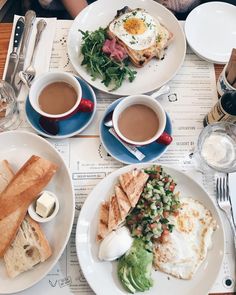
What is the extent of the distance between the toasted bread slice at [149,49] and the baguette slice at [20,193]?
1.72 ft

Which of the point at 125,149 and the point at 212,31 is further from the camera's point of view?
the point at 212,31

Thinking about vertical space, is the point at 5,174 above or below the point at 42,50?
below

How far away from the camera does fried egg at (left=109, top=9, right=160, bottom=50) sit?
134cm

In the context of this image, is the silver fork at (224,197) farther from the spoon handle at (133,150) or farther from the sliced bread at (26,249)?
the sliced bread at (26,249)

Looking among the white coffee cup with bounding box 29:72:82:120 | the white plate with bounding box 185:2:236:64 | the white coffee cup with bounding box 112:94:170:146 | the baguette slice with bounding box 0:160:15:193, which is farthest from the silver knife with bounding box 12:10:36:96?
the white plate with bounding box 185:2:236:64

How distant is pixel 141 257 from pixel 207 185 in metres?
0.35

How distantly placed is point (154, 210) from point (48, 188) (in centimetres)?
36

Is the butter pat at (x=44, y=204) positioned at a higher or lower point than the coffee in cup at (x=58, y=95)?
lower

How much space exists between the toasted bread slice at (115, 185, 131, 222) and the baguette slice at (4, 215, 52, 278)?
24 cm

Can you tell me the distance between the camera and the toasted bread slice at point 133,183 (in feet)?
3.54

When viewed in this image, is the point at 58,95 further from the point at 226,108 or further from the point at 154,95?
the point at 226,108

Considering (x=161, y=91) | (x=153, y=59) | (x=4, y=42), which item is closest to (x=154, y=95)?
(x=161, y=91)

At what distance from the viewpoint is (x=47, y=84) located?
4.01ft

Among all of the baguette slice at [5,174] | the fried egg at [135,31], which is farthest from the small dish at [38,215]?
the fried egg at [135,31]
